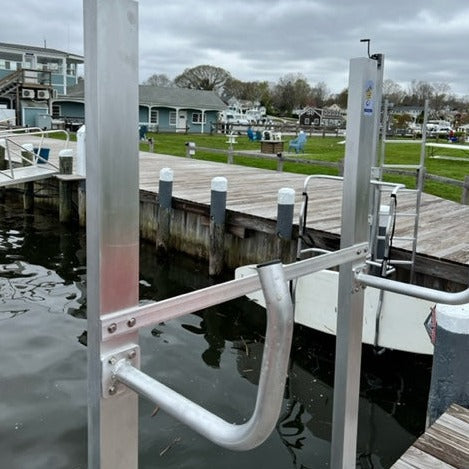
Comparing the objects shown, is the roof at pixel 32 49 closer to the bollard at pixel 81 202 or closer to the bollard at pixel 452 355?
the bollard at pixel 81 202

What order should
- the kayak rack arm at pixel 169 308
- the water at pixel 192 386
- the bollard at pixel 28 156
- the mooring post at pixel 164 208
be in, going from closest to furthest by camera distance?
the kayak rack arm at pixel 169 308 → the water at pixel 192 386 → the mooring post at pixel 164 208 → the bollard at pixel 28 156

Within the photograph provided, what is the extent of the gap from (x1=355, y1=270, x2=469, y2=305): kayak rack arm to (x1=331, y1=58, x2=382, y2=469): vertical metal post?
5 centimetres

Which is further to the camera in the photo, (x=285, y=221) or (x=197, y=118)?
(x=197, y=118)

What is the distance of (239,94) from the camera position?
80.9m

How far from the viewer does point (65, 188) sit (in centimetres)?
1123

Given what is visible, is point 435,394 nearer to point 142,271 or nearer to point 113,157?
point 113,157

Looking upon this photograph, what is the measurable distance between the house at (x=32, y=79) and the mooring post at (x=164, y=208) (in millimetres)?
25848

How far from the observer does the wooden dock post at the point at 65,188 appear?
11.0 meters

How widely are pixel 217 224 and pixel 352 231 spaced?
583 centimetres

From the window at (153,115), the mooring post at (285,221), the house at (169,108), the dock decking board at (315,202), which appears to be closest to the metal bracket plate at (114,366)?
the dock decking board at (315,202)

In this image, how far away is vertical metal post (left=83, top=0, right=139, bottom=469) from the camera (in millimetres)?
1058

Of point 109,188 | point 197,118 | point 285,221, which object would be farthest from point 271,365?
point 197,118

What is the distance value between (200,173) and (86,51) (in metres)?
11.7

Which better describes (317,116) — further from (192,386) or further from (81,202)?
(192,386)
